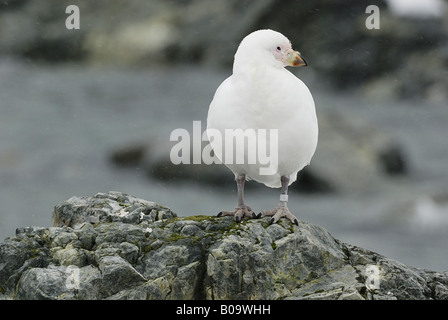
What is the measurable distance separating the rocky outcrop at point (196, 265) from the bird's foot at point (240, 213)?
322 millimetres

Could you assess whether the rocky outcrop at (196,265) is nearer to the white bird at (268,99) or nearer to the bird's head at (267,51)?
the white bird at (268,99)

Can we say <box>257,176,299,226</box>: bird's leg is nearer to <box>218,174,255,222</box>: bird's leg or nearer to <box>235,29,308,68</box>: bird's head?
<box>218,174,255,222</box>: bird's leg

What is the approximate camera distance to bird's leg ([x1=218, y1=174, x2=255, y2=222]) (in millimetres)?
13312

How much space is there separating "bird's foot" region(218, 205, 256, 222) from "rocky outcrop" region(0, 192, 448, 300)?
0.32 metres

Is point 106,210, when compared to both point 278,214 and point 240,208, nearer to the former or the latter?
point 240,208

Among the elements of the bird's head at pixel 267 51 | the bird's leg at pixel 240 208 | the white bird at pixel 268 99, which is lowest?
the bird's leg at pixel 240 208

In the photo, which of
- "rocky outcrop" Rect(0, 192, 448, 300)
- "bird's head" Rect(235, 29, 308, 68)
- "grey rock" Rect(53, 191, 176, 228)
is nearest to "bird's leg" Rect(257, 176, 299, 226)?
"rocky outcrop" Rect(0, 192, 448, 300)

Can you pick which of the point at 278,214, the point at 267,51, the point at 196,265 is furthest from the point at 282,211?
the point at 267,51

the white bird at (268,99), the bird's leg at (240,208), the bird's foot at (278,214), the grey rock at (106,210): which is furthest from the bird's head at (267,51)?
the grey rock at (106,210)

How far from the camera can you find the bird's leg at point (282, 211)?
12.9 m

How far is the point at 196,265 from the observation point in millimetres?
11914

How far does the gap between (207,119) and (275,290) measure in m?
3.76
